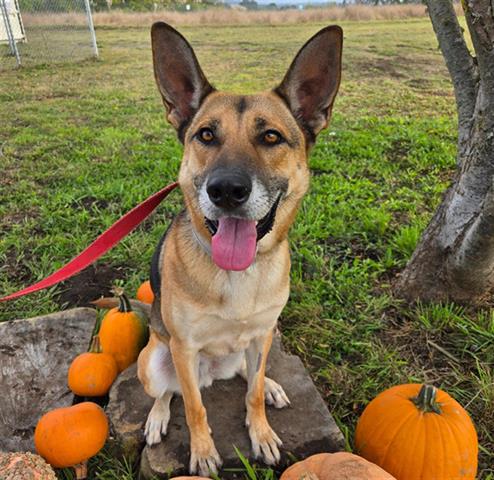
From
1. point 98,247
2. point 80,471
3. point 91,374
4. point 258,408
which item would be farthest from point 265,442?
point 98,247

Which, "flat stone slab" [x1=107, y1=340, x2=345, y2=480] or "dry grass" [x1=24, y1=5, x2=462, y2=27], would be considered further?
"dry grass" [x1=24, y1=5, x2=462, y2=27]

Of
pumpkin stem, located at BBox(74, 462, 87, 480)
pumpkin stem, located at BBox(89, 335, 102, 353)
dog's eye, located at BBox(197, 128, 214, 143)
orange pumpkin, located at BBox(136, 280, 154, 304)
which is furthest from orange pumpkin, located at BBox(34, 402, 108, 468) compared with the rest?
dog's eye, located at BBox(197, 128, 214, 143)

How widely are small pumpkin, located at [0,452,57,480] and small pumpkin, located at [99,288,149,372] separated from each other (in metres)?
0.91

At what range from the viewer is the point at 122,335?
2934 millimetres

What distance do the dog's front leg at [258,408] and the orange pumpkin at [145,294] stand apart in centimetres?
118

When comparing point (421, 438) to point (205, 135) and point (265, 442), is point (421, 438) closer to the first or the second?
point (265, 442)

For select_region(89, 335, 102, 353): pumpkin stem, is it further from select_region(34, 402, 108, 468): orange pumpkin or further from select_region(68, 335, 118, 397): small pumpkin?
select_region(34, 402, 108, 468): orange pumpkin

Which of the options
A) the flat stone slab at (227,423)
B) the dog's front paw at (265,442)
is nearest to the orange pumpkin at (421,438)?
the flat stone slab at (227,423)

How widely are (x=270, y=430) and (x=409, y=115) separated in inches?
276

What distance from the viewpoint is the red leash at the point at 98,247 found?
2785 millimetres

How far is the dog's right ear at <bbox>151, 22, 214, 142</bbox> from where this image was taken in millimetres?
2297

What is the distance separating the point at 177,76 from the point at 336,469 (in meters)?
2.10

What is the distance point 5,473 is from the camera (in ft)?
6.29

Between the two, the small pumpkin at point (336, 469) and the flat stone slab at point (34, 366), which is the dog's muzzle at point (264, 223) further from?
the flat stone slab at point (34, 366)
